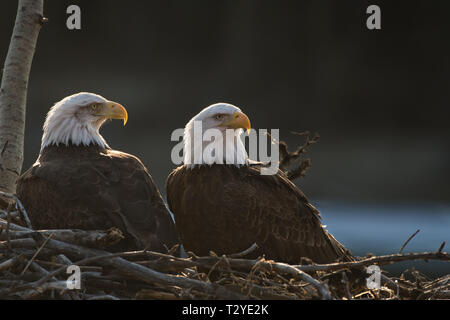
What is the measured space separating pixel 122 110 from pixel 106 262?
5.05ft

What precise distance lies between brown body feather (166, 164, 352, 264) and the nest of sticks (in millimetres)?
461

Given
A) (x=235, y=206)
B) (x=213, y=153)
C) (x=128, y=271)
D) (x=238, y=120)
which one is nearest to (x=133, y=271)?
(x=128, y=271)

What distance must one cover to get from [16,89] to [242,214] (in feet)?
7.32

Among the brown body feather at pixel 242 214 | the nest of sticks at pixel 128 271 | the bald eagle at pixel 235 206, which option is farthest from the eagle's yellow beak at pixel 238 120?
the nest of sticks at pixel 128 271

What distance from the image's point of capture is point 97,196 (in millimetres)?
3580

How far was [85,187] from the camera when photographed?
362 cm

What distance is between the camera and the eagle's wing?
3855 millimetres

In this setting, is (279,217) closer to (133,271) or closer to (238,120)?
(238,120)

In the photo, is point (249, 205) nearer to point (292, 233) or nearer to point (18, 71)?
point (292, 233)

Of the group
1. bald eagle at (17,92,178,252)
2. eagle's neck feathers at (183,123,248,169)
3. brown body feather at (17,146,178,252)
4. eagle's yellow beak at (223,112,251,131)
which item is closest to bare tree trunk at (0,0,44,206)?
bald eagle at (17,92,178,252)

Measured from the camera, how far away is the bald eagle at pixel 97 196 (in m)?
3.54

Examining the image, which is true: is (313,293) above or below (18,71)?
below

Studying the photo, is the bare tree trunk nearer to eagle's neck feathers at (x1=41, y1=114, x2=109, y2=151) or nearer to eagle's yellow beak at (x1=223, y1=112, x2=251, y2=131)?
eagle's neck feathers at (x1=41, y1=114, x2=109, y2=151)
